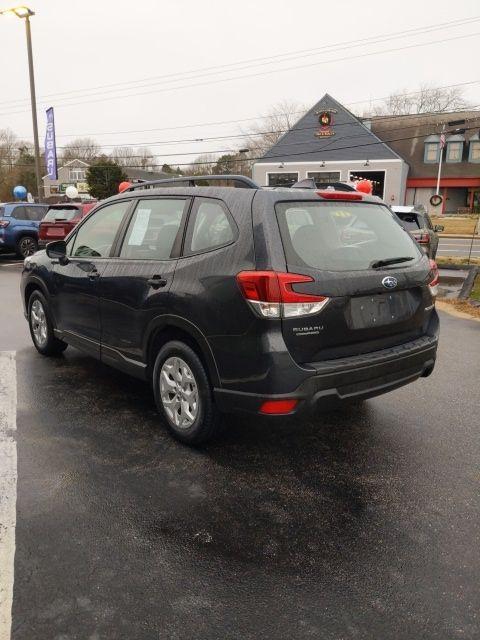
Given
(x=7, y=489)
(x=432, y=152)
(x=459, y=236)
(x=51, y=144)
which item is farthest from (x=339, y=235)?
(x=432, y=152)

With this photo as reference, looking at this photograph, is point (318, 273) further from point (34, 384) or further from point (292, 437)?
point (34, 384)

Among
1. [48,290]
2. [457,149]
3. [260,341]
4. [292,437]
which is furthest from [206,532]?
[457,149]

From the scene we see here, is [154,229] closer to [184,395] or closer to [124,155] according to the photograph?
[184,395]

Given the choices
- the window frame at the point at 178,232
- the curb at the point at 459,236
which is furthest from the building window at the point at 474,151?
the window frame at the point at 178,232

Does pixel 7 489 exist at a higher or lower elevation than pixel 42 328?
lower

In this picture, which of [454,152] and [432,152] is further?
[454,152]

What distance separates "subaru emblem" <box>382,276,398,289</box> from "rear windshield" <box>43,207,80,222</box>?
12284 millimetres

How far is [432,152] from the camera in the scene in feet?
138

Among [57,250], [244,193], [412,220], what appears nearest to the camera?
[244,193]

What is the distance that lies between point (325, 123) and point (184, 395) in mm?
39685

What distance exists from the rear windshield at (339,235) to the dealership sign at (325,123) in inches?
1527

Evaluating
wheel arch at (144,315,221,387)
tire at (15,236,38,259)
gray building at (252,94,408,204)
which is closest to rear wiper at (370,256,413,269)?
wheel arch at (144,315,221,387)

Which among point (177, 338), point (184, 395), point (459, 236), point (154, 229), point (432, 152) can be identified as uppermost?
point (432, 152)

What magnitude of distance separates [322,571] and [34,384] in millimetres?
3432
